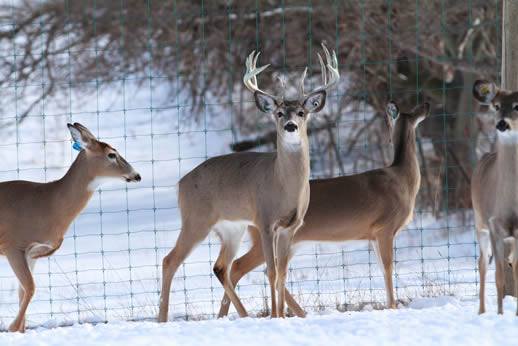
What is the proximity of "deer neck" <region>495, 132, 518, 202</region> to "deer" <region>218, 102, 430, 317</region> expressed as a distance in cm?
178

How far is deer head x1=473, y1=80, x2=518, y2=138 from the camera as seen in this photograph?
Answer: 697 centimetres

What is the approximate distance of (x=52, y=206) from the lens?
8.30 metres

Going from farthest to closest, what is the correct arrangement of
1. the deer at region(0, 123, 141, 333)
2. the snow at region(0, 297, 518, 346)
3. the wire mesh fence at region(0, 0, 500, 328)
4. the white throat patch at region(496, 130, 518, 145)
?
the wire mesh fence at region(0, 0, 500, 328), the deer at region(0, 123, 141, 333), the white throat patch at region(496, 130, 518, 145), the snow at region(0, 297, 518, 346)

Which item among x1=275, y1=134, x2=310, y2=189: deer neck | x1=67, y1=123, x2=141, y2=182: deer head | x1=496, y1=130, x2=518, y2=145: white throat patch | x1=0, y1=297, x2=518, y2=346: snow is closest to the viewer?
x1=0, y1=297, x2=518, y2=346: snow

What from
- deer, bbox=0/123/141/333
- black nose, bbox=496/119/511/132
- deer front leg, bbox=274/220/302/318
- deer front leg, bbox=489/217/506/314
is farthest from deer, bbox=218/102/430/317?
black nose, bbox=496/119/511/132

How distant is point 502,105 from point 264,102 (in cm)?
170

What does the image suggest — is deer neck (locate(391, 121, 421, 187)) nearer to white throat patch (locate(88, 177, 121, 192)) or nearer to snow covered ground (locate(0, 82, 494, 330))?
snow covered ground (locate(0, 82, 494, 330))

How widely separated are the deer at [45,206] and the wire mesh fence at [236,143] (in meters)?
0.59

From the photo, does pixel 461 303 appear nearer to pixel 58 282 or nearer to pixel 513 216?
pixel 513 216

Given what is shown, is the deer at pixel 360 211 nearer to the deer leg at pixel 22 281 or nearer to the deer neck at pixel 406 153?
the deer neck at pixel 406 153

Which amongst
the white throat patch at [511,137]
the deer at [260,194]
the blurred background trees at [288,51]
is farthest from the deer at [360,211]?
the blurred background trees at [288,51]

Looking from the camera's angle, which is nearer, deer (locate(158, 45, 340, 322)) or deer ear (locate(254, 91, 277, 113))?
deer (locate(158, 45, 340, 322))

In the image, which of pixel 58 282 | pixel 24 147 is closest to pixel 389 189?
pixel 58 282

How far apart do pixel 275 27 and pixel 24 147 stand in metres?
6.37
